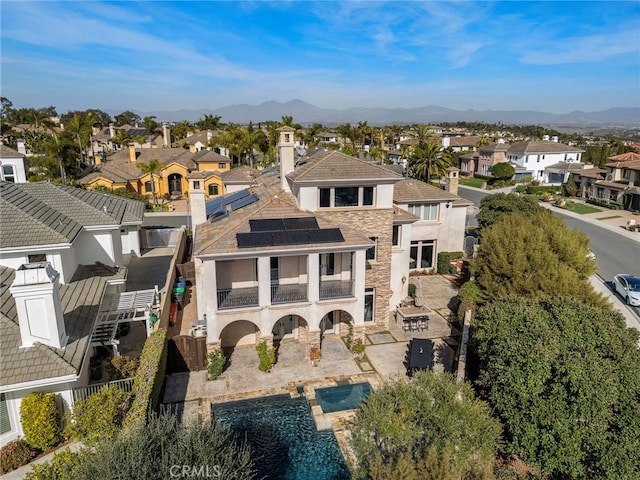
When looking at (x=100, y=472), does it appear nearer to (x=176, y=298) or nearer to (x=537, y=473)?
(x=537, y=473)

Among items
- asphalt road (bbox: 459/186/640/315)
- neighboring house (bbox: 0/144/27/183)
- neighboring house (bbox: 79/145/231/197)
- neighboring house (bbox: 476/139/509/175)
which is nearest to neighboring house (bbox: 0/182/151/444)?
neighboring house (bbox: 79/145/231/197)

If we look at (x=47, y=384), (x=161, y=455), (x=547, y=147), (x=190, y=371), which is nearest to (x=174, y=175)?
(x=190, y=371)

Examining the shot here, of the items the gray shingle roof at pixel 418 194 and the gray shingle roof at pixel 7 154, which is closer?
the gray shingle roof at pixel 418 194

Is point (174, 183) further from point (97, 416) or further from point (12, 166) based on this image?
point (97, 416)

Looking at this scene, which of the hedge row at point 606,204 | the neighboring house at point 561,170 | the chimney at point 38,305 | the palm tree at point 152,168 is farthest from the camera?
the neighboring house at point 561,170

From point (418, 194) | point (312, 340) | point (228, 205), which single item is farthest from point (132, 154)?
point (312, 340)

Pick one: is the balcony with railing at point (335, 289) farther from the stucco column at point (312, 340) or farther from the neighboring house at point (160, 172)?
the neighboring house at point (160, 172)

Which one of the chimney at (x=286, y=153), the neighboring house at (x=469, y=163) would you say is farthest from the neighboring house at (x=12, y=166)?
the neighboring house at (x=469, y=163)

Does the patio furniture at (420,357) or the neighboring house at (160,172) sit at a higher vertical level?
the neighboring house at (160,172)
